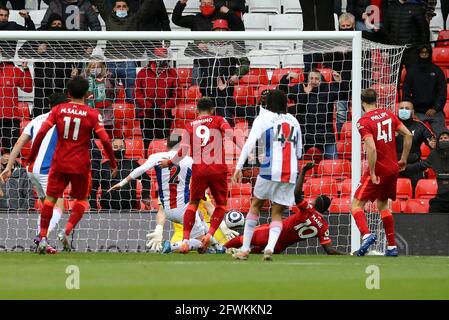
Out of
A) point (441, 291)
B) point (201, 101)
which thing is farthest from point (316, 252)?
point (441, 291)

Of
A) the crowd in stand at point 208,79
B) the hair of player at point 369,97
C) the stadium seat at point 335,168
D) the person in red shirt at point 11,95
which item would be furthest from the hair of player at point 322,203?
the person in red shirt at point 11,95

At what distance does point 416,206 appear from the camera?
18.6m

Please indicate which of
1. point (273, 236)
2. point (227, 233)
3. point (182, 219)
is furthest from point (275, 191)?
point (227, 233)

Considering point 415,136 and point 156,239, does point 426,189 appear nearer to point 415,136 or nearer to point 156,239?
point 415,136

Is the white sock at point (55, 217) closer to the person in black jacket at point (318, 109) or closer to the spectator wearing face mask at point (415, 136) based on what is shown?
the person in black jacket at point (318, 109)

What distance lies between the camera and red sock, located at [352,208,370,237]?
1508 cm

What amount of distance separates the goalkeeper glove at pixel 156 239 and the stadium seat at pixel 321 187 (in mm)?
2692

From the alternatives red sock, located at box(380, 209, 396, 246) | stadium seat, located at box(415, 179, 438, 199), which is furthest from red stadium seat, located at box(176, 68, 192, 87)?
red sock, located at box(380, 209, 396, 246)

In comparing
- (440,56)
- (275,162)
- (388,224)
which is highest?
(440,56)

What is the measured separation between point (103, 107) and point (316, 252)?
3.99 m

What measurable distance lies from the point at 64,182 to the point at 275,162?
2.56 metres

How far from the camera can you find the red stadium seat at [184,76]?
63.0ft

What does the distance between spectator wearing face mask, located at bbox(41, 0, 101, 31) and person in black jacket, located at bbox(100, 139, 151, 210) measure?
3.57 metres

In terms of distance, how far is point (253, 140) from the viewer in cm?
1338
